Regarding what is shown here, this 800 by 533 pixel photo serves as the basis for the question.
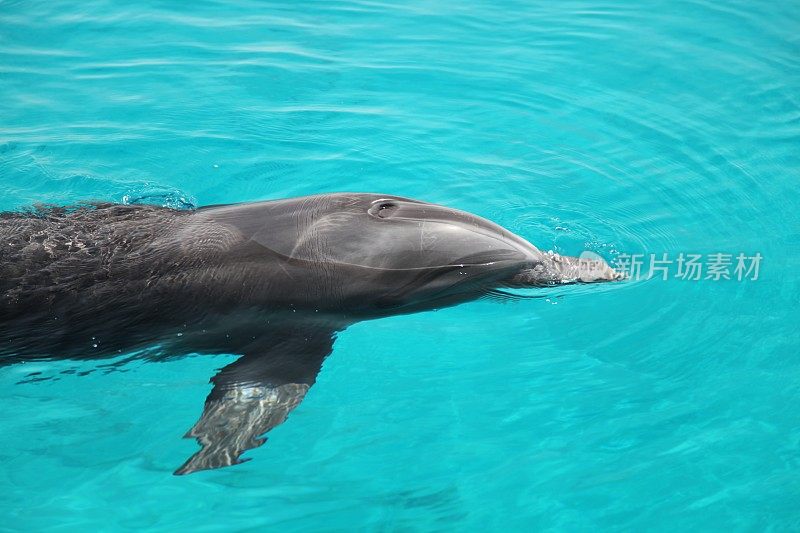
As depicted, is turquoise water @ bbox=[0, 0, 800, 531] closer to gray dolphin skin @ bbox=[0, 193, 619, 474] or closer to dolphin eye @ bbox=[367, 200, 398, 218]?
gray dolphin skin @ bbox=[0, 193, 619, 474]

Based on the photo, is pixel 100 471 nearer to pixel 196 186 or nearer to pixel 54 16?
pixel 196 186

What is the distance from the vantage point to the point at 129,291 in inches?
234

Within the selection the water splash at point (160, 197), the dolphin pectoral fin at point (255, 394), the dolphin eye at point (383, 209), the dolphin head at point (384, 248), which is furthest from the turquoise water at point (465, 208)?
the dolphin eye at point (383, 209)

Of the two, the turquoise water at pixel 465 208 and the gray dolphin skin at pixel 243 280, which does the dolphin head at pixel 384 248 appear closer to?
the gray dolphin skin at pixel 243 280

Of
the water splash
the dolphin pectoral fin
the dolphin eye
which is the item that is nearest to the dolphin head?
the dolphin eye

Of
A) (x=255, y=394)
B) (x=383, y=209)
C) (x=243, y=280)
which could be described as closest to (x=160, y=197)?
(x=243, y=280)

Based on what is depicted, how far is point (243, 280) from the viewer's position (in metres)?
6.03

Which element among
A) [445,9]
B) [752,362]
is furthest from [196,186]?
[445,9]

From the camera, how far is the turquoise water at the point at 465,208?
18.8 ft

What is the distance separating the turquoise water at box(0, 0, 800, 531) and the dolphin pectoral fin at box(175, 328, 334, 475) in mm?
296

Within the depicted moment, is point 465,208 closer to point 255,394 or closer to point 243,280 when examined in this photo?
point 243,280

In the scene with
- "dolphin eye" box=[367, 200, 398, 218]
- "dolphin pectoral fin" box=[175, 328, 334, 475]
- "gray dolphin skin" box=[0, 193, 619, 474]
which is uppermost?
"dolphin eye" box=[367, 200, 398, 218]

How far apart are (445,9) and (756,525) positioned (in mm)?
10608

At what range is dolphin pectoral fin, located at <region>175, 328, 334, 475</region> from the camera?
5531 mm
